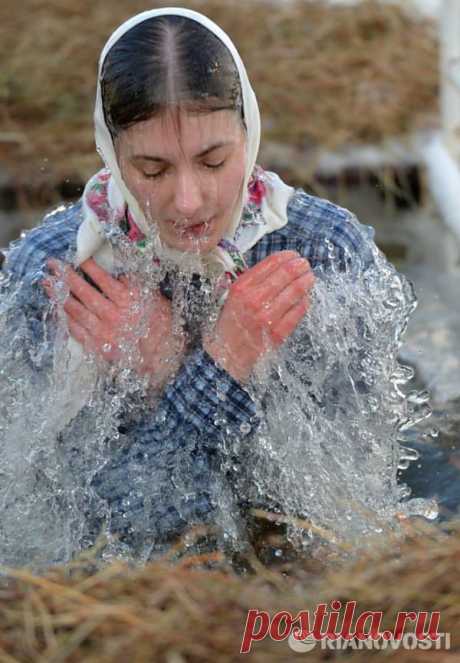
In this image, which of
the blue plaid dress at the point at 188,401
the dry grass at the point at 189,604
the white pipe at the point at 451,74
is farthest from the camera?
the white pipe at the point at 451,74

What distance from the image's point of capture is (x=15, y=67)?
5652mm

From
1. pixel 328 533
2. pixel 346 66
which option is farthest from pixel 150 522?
pixel 346 66

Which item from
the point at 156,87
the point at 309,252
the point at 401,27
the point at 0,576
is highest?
the point at 401,27

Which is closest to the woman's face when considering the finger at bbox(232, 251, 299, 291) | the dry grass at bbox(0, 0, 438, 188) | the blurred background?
the finger at bbox(232, 251, 299, 291)

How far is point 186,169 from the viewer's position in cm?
236

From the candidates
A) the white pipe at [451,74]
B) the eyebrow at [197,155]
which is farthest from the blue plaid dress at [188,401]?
the white pipe at [451,74]

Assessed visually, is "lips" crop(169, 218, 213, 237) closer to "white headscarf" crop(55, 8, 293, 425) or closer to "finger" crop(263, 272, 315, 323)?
"white headscarf" crop(55, 8, 293, 425)

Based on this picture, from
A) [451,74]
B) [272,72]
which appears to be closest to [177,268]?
[451,74]

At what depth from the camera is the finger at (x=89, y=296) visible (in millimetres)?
2600

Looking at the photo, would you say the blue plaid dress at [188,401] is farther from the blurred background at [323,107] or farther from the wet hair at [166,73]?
the blurred background at [323,107]

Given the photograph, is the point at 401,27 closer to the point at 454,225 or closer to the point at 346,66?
the point at 346,66

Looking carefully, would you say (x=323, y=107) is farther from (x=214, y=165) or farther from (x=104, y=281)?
(x=214, y=165)

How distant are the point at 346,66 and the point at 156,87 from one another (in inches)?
129

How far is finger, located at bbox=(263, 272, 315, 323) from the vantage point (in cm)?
251
